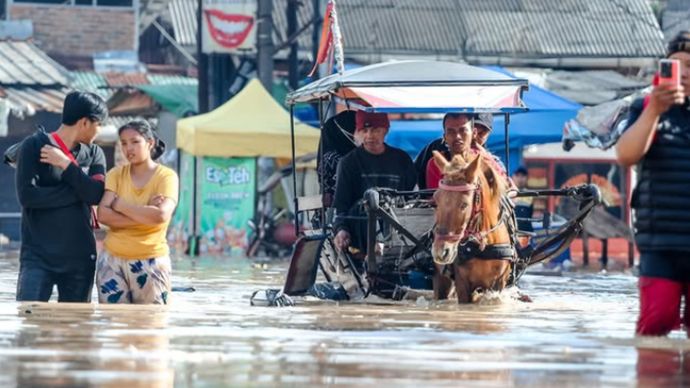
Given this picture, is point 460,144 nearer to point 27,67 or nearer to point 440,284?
point 440,284

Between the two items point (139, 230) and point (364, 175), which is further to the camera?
point (364, 175)

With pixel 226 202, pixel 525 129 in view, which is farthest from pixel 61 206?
pixel 226 202

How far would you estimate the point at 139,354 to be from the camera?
8883mm

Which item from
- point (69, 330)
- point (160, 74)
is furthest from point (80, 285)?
point (160, 74)

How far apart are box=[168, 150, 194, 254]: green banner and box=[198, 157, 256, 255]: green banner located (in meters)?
0.36

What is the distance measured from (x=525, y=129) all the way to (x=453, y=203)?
1217 centimetres

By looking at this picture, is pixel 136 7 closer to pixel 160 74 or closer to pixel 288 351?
pixel 160 74

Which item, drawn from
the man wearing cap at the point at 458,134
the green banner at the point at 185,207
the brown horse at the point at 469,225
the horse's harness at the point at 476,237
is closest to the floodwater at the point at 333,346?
the brown horse at the point at 469,225

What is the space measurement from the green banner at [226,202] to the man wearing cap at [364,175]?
49.7 feet

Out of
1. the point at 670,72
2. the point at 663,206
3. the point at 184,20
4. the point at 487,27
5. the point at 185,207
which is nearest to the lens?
the point at 670,72

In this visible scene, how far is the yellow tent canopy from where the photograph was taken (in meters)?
29.3

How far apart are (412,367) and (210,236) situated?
2216cm

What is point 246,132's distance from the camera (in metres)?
29.4

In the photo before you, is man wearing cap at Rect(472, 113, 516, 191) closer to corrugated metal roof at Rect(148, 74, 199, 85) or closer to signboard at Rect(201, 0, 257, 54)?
signboard at Rect(201, 0, 257, 54)
